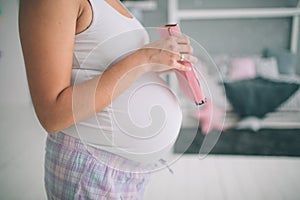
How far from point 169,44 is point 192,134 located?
0.68ft

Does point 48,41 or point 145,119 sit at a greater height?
point 48,41

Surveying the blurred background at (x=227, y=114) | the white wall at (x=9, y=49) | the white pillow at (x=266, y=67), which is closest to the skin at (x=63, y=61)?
the blurred background at (x=227, y=114)

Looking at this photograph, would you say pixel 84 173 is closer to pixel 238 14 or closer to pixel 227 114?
pixel 227 114

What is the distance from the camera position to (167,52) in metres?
0.43

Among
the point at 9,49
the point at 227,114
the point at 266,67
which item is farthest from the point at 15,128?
the point at 266,67

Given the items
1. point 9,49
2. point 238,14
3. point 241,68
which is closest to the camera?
point 9,49

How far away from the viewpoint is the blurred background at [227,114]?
3.29 feet

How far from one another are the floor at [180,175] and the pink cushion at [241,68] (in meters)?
1.15

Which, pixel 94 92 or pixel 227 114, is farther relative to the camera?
pixel 227 114

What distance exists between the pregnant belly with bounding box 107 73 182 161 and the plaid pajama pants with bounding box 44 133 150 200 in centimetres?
4

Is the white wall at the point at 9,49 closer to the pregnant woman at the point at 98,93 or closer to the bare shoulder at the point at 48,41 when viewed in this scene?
the pregnant woman at the point at 98,93

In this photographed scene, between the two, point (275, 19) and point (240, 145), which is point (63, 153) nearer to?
point (240, 145)

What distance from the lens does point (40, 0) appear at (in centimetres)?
38

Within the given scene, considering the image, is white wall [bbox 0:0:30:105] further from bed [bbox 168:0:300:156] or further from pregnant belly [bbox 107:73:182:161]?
bed [bbox 168:0:300:156]
